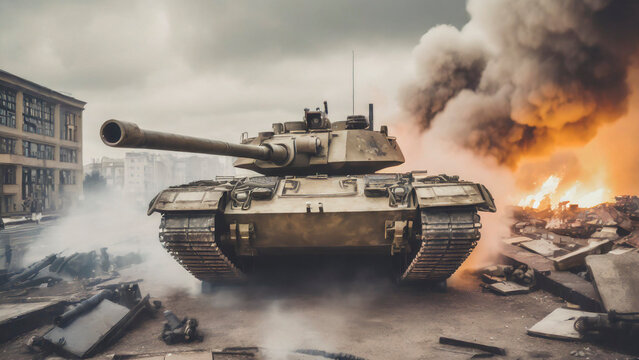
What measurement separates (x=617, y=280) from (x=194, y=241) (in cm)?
519

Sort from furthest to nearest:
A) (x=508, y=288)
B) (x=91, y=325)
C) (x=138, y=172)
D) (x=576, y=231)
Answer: (x=138, y=172)
(x=576, y=231)
(x=508, y=288)
(x=91, y=325)

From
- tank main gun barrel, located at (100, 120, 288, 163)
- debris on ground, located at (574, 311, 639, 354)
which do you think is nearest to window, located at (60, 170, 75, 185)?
tank main gun barrel, located at (100, 120, 288, 163)

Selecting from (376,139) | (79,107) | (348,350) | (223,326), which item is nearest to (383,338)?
(348,350)

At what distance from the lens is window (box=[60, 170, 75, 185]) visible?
30.6 m

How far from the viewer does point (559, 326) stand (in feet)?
15.5

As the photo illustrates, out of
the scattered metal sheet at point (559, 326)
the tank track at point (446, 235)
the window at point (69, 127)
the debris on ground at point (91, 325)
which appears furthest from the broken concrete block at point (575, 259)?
the window at point (69, 127)

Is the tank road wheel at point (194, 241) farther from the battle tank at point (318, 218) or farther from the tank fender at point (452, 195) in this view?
the tank fender at point (452, 195)

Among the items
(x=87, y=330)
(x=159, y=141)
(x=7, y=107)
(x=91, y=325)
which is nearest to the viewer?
(x=159, y=141)

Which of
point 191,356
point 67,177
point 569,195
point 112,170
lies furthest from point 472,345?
point 112,170

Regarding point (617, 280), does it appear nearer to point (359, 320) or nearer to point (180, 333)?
point (359, 320)

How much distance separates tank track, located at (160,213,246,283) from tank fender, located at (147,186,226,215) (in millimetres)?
144

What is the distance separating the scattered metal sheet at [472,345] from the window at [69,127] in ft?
111

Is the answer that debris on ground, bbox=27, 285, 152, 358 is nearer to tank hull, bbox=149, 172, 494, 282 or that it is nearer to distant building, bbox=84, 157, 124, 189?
tank hull, bbox=149, 172, 494, 282

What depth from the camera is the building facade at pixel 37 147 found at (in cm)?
2488
